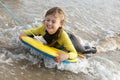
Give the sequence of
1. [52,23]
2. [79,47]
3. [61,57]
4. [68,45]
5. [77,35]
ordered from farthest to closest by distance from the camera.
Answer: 1. [77,35]
2. [79,47]
3. [68,45]
4. [52,23]
5. [61,57]

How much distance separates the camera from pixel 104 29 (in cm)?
680

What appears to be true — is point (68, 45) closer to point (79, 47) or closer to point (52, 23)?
point (52, 23)

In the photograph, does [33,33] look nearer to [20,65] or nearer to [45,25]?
[45,25]

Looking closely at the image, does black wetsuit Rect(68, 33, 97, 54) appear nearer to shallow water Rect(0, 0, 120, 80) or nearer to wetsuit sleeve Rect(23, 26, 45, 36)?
shallow water Rect(0, 0, 120, 80)

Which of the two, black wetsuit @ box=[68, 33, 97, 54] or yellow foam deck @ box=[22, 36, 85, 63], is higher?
yellow foam deck @ box=[22, 36, 85, 63]

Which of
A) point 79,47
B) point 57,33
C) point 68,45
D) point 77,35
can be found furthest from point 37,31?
point 77,35

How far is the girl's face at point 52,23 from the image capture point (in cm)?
390

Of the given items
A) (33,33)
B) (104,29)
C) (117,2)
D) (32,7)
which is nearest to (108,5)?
(117,2)

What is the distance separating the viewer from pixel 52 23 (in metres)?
3.93

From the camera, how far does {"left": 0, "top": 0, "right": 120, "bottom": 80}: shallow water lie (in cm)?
389

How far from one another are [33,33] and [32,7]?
2801 mm

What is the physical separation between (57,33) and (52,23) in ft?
0.78


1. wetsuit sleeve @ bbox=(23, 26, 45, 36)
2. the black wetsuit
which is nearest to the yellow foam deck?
wetsuit sleeve @ bbox=(23, 26, 45, 36)

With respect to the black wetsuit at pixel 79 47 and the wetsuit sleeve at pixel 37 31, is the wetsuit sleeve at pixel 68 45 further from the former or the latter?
the black wetsuit at pixel 79 47
